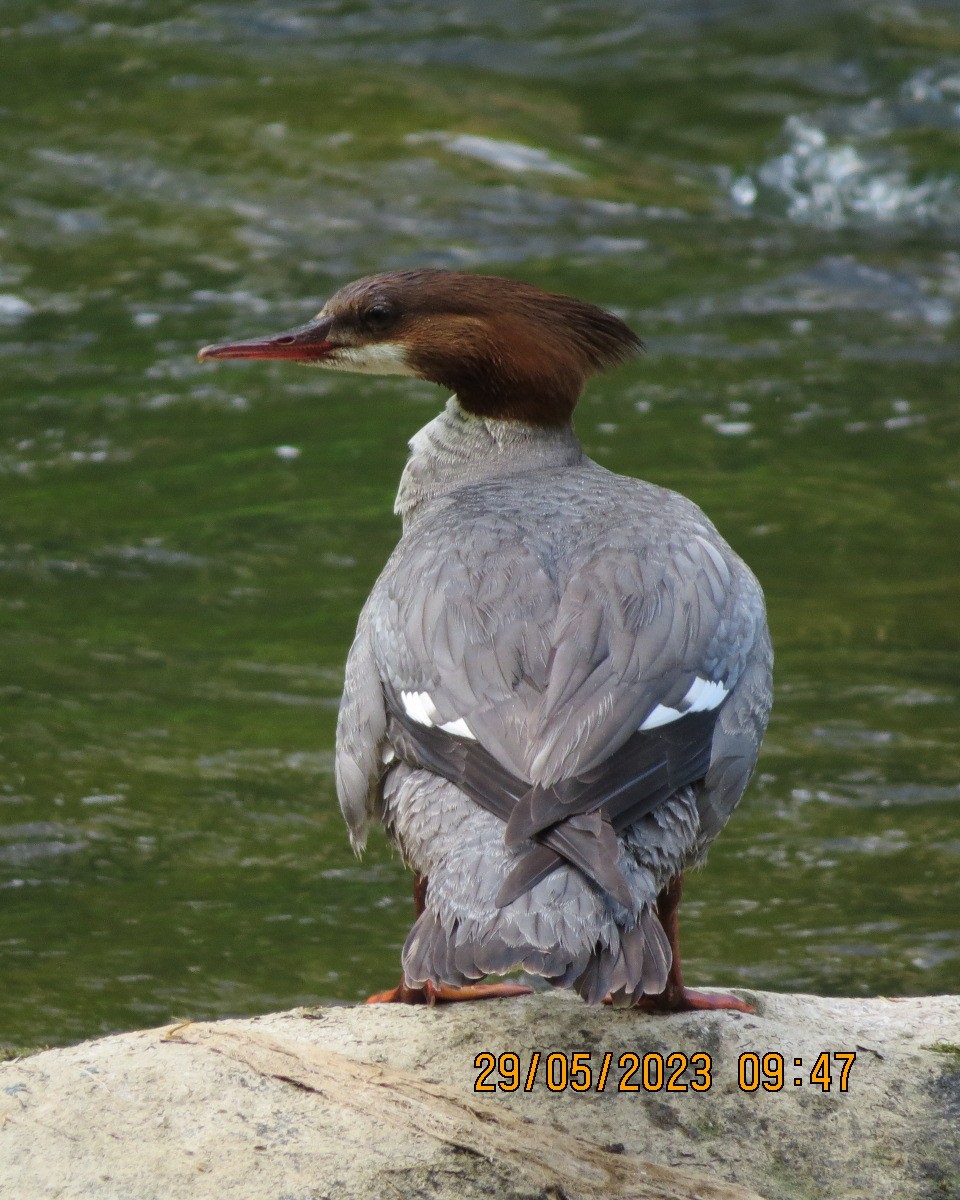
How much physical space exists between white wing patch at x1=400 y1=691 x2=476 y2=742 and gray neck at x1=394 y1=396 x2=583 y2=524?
1.35 meters

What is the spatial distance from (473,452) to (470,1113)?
2.34 m

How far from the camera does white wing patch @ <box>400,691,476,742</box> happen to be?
3.85m

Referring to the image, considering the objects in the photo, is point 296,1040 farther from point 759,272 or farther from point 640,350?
point 759,272

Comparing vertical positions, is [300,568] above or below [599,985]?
below

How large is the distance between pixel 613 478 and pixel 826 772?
8.77 feet

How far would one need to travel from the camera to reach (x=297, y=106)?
45.4 ft

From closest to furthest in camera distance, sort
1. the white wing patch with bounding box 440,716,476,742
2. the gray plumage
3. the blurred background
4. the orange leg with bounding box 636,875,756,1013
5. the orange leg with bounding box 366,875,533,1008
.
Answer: the gray plumage → the white wing patch with bounding box 440,716,476,742 → the orange leg with bounding box 636,875,756,1013 → the orange leg with bounding box 366,875,533,1008 → the blurred background

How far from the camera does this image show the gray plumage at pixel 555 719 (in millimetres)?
3441

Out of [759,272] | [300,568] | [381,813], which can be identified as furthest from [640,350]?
[759,272]

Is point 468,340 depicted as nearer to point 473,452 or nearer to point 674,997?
point 473,452

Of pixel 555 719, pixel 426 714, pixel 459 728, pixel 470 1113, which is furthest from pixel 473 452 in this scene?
pixel 470 1113

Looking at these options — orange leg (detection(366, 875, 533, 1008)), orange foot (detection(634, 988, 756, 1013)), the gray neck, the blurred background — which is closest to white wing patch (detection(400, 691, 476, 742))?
orange leg (detection(366, 875, 533, 1008))
